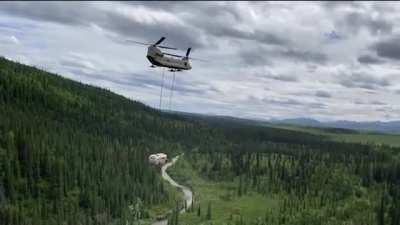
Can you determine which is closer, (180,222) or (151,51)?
(151,51)

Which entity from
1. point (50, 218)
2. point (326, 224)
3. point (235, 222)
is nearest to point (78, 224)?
point (50, 218)

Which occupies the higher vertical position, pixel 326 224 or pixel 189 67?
pixel 189 67

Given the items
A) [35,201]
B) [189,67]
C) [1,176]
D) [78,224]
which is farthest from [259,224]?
[189,67]

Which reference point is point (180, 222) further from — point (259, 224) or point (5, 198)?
point (5, 198)

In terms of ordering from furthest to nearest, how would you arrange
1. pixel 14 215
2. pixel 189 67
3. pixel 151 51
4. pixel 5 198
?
pixel 5 198
pixel 14 215
pixel 189 67
pixel 151 51

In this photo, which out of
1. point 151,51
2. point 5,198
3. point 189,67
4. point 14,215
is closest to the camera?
point 151,51

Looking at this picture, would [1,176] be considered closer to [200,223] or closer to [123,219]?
[123,219]
